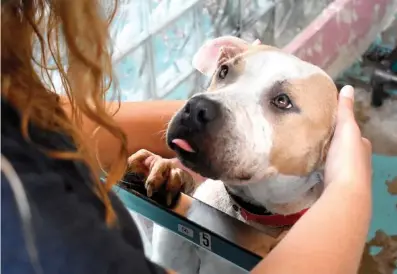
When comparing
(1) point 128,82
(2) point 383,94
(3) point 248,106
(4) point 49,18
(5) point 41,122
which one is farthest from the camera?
(2) point 383,94

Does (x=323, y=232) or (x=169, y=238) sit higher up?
(x=323, y=232)

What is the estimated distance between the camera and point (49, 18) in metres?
0.73

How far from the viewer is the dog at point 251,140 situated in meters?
0.93

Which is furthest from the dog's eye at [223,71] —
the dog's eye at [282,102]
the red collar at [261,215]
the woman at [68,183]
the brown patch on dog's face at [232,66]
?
the woman at [68,183]

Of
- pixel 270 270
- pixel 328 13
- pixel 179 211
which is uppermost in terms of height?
pixel 270 270

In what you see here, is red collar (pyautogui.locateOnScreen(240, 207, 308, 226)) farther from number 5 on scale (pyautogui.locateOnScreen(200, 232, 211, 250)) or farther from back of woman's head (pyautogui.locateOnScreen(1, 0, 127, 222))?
back of woman's head (pyautogui.locateOnScreen(1, 0, 127, 222))

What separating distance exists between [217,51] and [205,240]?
37 centimetres

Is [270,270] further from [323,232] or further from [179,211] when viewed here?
[179,211]

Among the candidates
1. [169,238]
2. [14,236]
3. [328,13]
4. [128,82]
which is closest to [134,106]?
[169,238]

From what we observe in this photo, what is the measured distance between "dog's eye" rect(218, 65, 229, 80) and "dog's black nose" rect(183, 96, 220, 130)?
0.16m

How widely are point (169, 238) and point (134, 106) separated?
0.86 feet

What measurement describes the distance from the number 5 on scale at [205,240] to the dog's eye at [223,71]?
0.90 feet

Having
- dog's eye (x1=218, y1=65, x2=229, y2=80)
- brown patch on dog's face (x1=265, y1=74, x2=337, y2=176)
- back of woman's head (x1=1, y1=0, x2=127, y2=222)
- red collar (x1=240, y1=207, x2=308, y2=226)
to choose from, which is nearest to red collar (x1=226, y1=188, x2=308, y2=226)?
red collar (x1=240, y1=207, x2=308, y2=226)

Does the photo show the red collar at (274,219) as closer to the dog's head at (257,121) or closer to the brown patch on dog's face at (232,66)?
the dog's head at (257,121)
